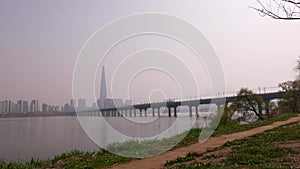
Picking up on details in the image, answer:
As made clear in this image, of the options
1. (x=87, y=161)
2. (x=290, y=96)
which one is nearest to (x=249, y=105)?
(x=290, y=96)

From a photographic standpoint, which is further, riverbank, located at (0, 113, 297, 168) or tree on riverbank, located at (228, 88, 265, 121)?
tree on riverbank, located at (228, 88, 265, 121)

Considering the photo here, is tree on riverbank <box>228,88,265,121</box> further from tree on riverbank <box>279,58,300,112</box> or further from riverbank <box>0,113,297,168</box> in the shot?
riverbank <box>0,113,297,168</box>

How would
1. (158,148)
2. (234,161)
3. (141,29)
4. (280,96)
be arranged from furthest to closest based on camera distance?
(280,96)
(158,148)
(141,29)
(234,161)

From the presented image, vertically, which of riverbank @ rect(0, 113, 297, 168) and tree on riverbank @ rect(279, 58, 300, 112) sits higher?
tree on riverbank @ rect(279, 58, 300, 112)

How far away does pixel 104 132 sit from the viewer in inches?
993

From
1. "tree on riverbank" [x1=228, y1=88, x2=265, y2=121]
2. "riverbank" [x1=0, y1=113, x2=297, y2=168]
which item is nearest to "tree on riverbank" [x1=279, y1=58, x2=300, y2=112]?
"tree on riverbank" [x1=228, y1=88, x2=265, y2=121]

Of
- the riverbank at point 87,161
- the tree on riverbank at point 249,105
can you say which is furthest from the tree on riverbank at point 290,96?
→ the riverbank at point 87,161

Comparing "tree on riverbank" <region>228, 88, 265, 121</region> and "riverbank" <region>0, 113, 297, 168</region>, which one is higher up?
"tree on riverbank" <region>228, 88, 265, 121</region>

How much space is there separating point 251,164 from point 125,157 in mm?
6480

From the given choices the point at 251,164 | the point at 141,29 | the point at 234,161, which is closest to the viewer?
the point at 251,164

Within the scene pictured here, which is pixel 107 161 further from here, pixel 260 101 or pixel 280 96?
pixel 280 96

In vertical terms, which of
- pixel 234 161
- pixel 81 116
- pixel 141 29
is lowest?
pixel 234 161

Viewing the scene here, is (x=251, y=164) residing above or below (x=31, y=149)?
above

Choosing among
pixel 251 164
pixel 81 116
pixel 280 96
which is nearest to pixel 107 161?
pixel 81 116
